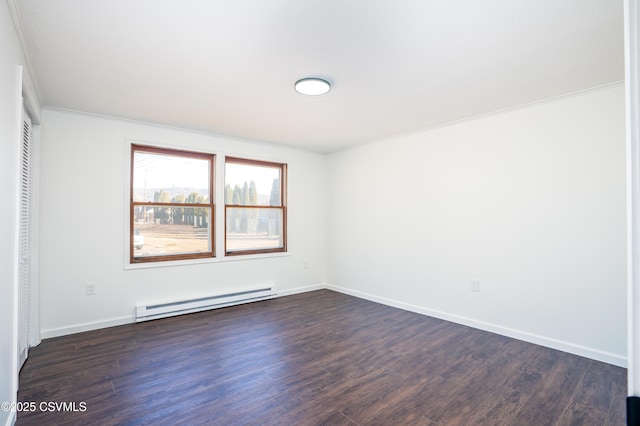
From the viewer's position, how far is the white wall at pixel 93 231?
3.31 metres

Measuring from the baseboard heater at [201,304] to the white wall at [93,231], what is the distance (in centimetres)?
11

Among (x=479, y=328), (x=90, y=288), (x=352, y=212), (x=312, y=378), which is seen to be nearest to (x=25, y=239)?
(x=90, y=288)

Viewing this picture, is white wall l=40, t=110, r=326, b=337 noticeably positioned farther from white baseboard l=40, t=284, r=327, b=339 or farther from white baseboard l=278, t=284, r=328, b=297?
white baseboard l=278, t=284, r=328, b=297

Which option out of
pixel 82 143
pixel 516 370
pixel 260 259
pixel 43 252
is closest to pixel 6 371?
pixel 43 252

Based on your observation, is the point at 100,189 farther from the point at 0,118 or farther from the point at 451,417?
the point at 451,417

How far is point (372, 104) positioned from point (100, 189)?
127 inches

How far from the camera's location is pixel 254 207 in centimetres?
491

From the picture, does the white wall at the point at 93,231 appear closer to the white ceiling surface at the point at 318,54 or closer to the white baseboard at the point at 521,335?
the white ceiling surface at the point at 318,54

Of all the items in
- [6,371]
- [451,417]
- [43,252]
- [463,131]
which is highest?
[463,131]

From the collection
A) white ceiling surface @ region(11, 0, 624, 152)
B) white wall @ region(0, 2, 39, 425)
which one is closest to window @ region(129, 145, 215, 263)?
white ceiling surface @ region(11, 0, 624, 152)

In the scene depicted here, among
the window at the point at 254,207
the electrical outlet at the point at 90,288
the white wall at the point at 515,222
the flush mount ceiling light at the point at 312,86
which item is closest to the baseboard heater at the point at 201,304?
the electrical outlet at the point at 90,288

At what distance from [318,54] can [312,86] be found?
45 centimetres

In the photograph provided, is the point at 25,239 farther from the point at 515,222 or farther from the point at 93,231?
the point at 515,222

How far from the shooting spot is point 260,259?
15.9 ft
